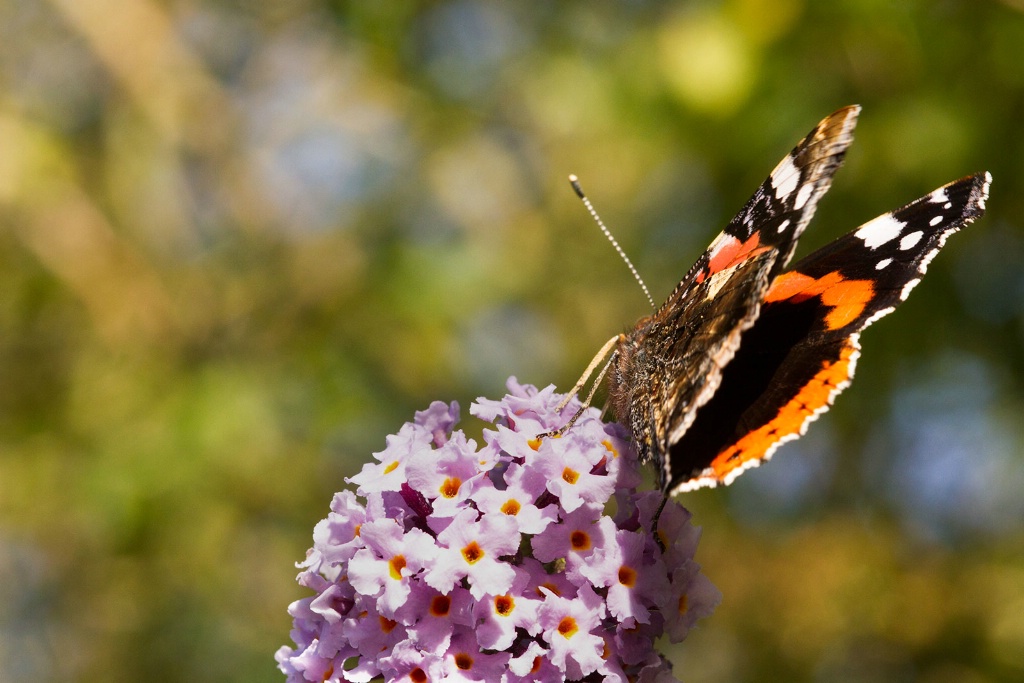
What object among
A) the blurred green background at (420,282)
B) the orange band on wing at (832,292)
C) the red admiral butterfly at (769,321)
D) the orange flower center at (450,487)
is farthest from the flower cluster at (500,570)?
the blurred green background at (420,282)

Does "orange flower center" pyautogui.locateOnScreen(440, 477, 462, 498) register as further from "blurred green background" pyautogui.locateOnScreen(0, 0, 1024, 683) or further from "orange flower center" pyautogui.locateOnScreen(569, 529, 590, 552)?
"blurred green background" pyautogui.locateOnScreen(0, 0, 1024, 683)

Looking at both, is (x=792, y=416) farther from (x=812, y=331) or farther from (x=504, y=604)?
(x=504, y=604)

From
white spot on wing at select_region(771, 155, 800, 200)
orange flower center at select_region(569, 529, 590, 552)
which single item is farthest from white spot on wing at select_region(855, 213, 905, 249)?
orange flower center at select_region(569, 529, 590, 552)

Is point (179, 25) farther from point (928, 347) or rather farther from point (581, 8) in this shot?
point (928, 347)

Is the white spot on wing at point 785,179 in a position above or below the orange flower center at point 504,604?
above

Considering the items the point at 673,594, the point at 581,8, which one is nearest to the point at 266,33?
the point at 581,8

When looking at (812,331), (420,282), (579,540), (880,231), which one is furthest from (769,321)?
(420,282)

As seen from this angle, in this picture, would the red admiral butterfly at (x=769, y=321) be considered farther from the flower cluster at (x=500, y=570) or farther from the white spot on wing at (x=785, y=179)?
the flower cluster at (x=500, y=570)
